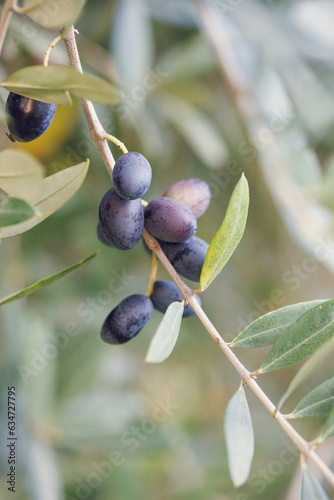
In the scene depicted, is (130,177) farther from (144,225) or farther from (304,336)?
(304,336)

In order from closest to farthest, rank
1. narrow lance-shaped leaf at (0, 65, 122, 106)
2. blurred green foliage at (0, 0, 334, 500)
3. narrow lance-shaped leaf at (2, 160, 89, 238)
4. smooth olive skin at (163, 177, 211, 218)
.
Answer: narrow lance-shaped leaf at (0, 65, 122, 106), narrow lance-shaped leaf at (2, 160, 89, 238), smooth olive skin at (163, 177, 211, 218), blurred green foliage at (0, 0, 334, 500)

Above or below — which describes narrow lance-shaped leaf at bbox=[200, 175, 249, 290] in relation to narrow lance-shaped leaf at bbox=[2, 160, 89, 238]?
below

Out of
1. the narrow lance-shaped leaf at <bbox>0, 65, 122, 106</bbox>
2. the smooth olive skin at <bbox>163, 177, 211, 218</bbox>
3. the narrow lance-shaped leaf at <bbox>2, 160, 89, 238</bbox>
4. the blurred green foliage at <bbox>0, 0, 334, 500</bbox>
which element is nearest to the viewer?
the narrow lance-shaped leaf at <bbox>0, 65, 122, 106</bbox>

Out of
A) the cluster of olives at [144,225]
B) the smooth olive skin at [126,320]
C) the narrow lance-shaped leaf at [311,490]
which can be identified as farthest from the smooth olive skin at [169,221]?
the narrow lance-shaped leaf at [311,490]

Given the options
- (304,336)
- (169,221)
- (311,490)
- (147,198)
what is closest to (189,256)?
(169,221)

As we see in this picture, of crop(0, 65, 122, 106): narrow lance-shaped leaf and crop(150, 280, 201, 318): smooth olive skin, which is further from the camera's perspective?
crop(150, 280, 201, 318): smooth olive skin

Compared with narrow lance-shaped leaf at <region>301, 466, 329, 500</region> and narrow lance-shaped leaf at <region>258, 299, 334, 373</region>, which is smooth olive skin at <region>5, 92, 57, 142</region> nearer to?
narrow lance-shaped leaf at <region>258, 299, 334, 373</region>

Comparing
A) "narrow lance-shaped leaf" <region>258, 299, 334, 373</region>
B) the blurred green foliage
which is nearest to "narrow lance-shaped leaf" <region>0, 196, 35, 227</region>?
"narrow lance-shaped leaf" <region>258, 299, 334, 373</region>

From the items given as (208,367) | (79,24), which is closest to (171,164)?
(79,24)
